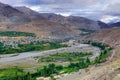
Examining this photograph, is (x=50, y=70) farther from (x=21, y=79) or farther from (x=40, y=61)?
(x=40, y=61)

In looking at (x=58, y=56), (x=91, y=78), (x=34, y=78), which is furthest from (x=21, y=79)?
(x=58, y=56)

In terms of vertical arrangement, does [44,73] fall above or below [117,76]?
below

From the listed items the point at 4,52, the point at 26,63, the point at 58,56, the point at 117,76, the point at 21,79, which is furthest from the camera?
the point at 4,52

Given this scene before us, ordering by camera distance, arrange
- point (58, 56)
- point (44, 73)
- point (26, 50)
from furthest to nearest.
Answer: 1. point (26, 50)
2. point (58, 56)
3. point (44, 73)

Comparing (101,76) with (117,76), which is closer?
(117,76)

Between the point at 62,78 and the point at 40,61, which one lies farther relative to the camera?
the point at 40,61

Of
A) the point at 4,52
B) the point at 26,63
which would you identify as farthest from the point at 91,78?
the point at 4,52

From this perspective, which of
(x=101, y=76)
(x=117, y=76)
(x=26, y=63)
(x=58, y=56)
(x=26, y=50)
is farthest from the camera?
(x=26, y=50)

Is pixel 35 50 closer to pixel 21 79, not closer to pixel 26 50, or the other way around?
pixel 26 50

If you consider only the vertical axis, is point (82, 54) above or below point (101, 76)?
below
